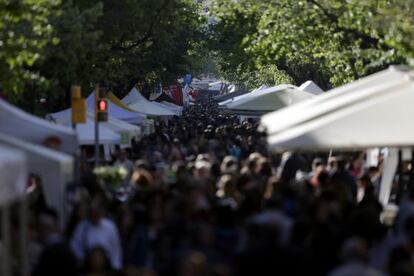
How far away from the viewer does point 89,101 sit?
33594mm

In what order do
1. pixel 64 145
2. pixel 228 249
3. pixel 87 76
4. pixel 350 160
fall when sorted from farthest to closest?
pixel 87 76, pixel 350 160, pixel 64 145, pixel 228 249

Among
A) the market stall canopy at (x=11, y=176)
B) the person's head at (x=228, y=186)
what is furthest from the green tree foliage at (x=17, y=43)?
the market stall canopy at (x=11, y=176)

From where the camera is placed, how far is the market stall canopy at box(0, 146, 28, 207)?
32.0 feet

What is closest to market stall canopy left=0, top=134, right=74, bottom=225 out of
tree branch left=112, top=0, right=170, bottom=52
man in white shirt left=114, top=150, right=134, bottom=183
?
man in white shirt left=114, top=150, right=134, bottom=183

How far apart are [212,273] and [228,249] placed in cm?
246

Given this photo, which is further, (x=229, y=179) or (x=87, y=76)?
(x=87, y=76)

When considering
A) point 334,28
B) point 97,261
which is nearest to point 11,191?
point 97,261

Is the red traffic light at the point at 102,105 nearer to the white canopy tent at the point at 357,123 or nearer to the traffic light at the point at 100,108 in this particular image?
the traffic light at the point at 100,108

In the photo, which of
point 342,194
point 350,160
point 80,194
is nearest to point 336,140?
point 342,194

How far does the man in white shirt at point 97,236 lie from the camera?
11.9 meters

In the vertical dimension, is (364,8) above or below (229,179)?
above

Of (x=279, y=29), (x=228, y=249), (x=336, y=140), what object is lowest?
(x=228, y=249)

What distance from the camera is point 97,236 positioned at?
11984 millimetres

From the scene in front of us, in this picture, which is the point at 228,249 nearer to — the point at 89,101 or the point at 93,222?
the point at 93,222
